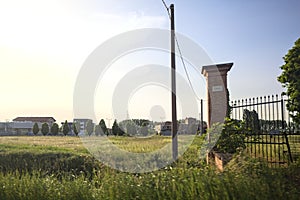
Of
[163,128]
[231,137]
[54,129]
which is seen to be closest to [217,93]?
[231,137]

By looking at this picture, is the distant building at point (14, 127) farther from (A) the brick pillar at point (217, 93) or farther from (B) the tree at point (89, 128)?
(A) the brick pillar at point (217, 93)

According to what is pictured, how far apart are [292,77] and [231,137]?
230 cm

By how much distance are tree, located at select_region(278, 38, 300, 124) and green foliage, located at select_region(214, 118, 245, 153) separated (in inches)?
44.5

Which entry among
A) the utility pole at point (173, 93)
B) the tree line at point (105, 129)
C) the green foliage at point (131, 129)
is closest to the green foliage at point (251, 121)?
the utility pole at point (173, 93)

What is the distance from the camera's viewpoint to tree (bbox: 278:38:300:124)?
7.23m

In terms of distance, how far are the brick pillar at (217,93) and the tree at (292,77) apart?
138 cm

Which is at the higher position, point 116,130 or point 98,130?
point 116,130

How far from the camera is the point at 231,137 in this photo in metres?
7.07

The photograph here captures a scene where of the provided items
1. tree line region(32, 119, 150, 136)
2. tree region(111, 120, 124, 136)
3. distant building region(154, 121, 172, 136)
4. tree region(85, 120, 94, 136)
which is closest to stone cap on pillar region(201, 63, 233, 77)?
tree line region(32, 119, 150, 136)

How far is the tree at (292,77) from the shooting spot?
23.7 ft

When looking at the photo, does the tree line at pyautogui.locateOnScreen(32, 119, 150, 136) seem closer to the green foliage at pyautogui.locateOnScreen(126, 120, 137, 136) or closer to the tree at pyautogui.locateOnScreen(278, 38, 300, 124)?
the green foliage at pyautogui.locateOnScreen(126, 120, 137, 136)

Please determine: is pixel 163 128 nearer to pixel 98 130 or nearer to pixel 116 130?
pixel 116 130

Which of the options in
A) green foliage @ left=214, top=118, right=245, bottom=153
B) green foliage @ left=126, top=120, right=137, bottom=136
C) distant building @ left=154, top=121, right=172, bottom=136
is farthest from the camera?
green foliage @ left=126, top=120, right=137, bottom=136

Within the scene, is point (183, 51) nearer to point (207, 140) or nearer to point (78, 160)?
point (207, 140)
